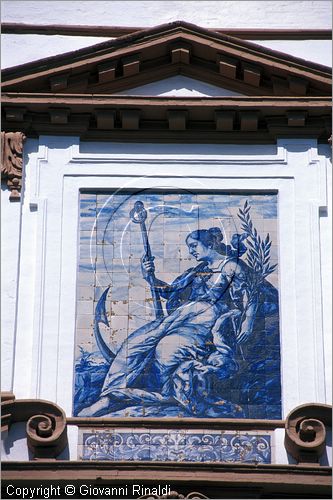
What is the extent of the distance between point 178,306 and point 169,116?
6.59 feet

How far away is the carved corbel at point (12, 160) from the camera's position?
17.2 meters

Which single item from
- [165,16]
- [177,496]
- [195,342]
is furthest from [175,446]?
[165,16]

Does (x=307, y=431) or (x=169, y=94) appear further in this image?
(x=169, y=94)

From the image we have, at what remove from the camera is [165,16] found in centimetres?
1841

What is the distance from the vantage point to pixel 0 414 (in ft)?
52.5

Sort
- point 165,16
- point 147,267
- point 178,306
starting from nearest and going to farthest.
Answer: point 178,306
point 147,267
point 165,16

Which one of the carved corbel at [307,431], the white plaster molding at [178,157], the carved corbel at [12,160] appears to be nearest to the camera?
the carved corbel at [307,431]

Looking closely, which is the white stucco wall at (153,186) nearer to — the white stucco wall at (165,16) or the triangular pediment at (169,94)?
the triangular pediment at (169,94)

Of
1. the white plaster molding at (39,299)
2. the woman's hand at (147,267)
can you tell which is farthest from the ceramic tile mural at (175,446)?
the woman's hand at (147,267)

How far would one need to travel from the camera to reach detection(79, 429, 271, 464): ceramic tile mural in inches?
629

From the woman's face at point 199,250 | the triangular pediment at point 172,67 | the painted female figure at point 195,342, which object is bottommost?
the painted female figure at point 195,342

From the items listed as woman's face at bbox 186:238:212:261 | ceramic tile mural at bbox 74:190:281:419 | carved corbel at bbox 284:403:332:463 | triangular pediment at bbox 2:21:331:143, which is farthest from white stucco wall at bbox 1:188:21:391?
carved corbel at bbox 284:403:332:463

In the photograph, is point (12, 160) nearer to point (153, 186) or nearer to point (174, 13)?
point (153, 186)

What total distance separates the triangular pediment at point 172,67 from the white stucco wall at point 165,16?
43 cm
